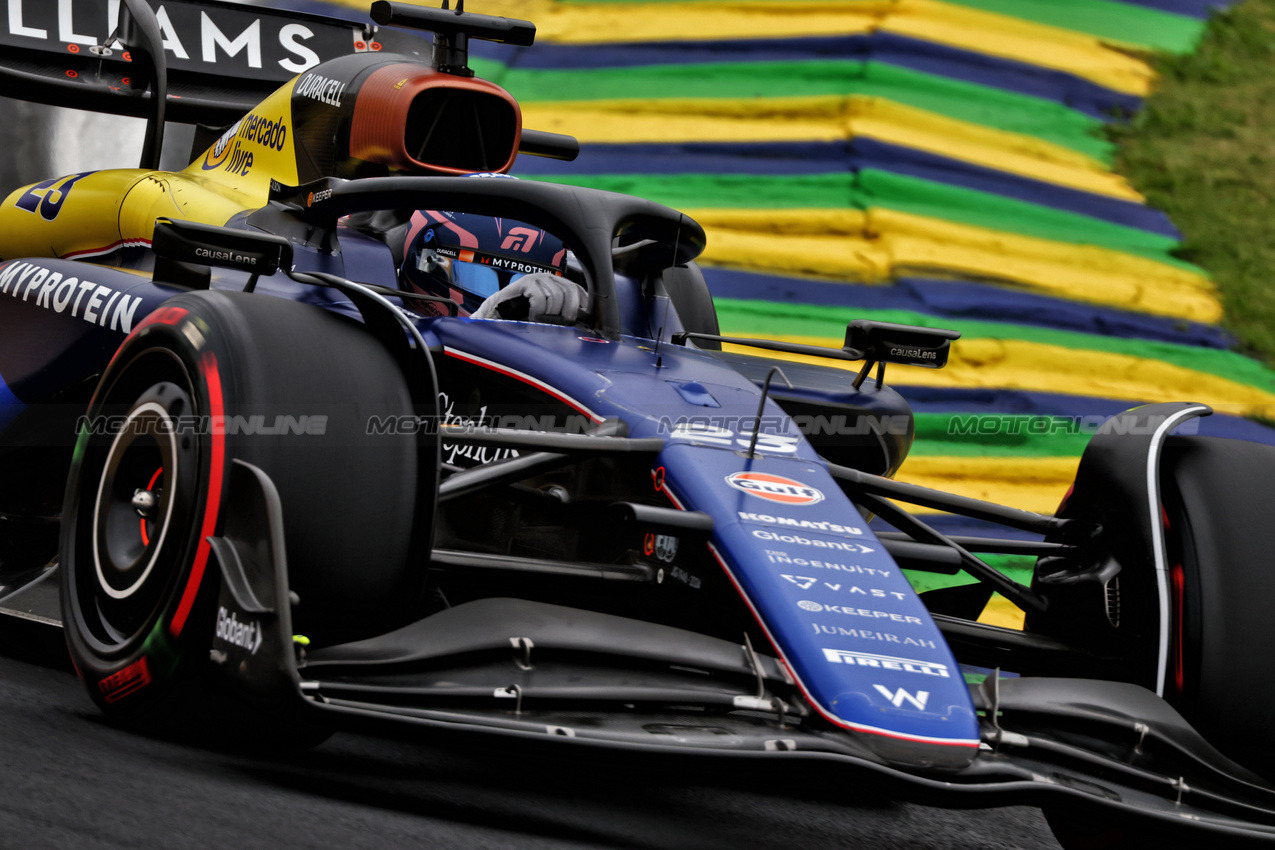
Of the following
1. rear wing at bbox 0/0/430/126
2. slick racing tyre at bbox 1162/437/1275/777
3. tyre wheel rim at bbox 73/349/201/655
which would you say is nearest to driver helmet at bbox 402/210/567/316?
rear wing at bbox 0/0/430/126

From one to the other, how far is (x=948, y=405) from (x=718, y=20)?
10.1 ft

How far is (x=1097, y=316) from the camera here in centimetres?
673

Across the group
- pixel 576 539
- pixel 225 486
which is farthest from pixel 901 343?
pixel 225 486

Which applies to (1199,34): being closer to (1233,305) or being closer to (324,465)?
(1233,305)

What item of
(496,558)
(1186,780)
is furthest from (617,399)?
(1186,780)

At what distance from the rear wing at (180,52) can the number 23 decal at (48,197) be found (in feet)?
1.21

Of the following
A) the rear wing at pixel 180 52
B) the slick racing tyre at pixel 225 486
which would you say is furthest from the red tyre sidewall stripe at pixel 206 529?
the rear wing at pixel 180 52

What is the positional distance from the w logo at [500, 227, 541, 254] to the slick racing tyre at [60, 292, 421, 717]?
1.48 meters

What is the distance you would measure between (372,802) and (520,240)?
2146 millimetres

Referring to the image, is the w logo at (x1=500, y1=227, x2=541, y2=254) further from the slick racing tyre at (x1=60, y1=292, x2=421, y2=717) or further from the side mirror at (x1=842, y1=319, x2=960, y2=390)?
the slick racing tyre at (x1=60, y1=292, x2=421, y2=717)

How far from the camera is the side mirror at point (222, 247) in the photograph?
104 inches

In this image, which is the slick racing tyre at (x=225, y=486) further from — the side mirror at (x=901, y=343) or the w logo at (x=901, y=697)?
the side mirror at (x=901, y=343)

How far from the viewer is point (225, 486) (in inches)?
84.6

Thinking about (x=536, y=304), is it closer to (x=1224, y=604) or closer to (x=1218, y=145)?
(x=1224, y=604)
